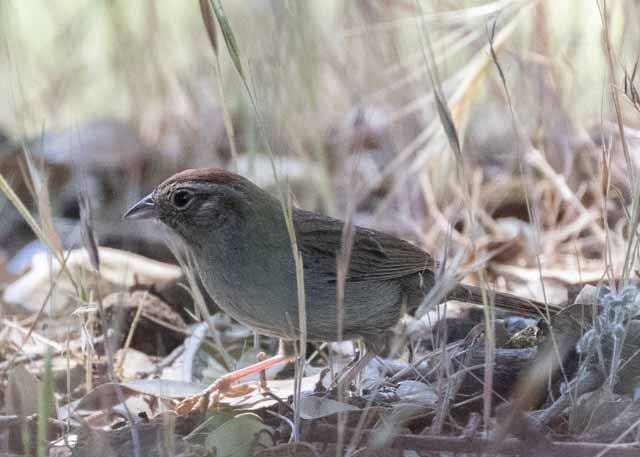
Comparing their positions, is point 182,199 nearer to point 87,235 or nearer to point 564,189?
point 87,235

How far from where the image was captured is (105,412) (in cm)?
332

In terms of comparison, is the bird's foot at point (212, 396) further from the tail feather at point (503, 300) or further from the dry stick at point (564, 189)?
the dry stick at point (564, 189)

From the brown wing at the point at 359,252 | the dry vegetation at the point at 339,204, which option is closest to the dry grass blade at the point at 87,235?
the dry vegetation at the point at 339,204

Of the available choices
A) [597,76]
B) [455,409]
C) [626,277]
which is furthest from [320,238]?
[597,76]

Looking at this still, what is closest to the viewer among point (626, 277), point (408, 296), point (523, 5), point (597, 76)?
point (626, 277)

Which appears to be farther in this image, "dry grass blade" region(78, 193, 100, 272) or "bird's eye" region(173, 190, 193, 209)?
"bird's eye" region(173, 190, 193, 209)

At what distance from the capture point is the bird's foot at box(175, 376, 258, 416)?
3.37m

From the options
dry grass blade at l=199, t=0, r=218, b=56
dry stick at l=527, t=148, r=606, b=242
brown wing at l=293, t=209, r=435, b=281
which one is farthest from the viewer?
dry stick at l=527, t=148, r=606, b=242

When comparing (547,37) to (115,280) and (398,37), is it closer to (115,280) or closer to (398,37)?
(398,37)

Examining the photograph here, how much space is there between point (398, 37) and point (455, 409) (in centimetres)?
277

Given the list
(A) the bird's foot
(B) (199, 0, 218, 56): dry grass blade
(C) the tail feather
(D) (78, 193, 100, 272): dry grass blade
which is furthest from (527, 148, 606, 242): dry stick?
(D) (78, 193, 100, 272): dry grass blade

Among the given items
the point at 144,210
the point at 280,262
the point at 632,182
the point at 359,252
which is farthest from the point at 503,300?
the point at 144,210

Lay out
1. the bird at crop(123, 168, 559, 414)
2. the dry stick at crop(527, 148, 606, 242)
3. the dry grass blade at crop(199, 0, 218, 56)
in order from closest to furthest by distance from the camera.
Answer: the dry grass blade at crop(199, 0, 218, 56) → the bird at crop(123, 168, 559, 414) → the dry stick at crop(527, 148, 606, 242)

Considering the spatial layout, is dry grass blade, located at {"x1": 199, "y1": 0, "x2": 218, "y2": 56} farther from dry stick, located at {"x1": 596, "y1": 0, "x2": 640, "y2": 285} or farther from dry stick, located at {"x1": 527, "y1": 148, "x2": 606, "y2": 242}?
dry stick, located at {"x1": 527, "y1": 148, "x2": 606, "y2": 242}
